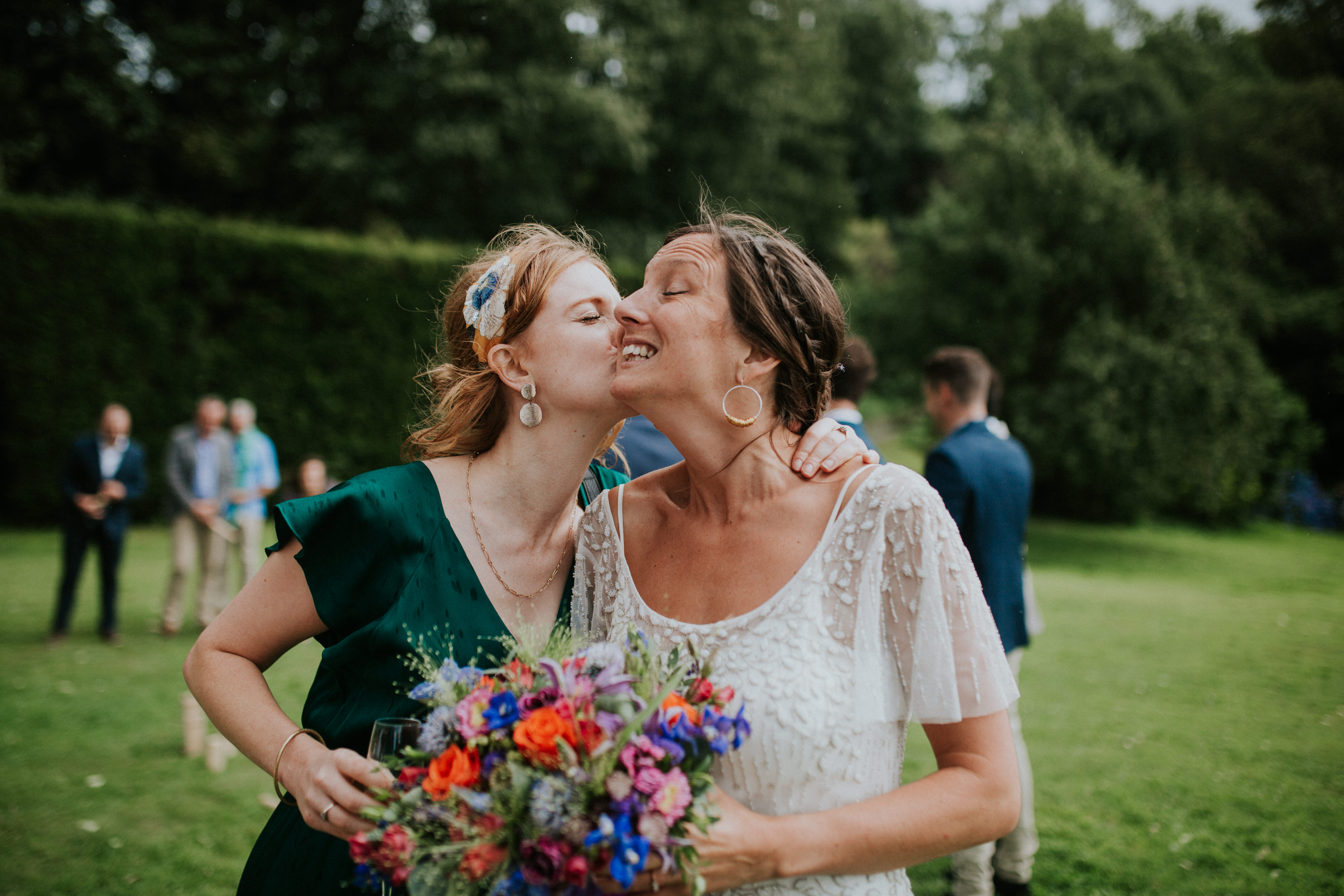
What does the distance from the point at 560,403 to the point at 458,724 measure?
1.09 metres

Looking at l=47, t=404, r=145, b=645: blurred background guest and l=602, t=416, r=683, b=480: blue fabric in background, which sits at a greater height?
l=602, t=416, r=683, b=480: blue fabric in background

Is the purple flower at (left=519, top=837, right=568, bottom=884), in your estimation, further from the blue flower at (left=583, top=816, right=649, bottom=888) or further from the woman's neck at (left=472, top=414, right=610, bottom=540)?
the woman's neck at (left=472, top=414, right=610, bottom=540)

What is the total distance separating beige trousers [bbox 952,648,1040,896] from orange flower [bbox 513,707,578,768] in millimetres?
3822

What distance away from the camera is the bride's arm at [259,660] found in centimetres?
210

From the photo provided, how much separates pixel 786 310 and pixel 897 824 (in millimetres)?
1195

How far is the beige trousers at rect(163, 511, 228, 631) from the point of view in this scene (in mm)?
9438

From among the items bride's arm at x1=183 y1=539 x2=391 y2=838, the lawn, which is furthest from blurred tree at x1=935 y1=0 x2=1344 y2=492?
bride's arm at x1=183 y1=539 x2=391 y2=838

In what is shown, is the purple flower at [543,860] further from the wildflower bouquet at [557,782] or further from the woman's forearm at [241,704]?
the woman's forearm at [241,704]

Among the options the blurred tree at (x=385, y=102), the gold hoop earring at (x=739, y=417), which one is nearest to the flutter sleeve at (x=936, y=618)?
the gold hoop earring at (x=739, y=417)

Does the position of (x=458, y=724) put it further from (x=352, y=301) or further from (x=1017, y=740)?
(x=352, y=301)

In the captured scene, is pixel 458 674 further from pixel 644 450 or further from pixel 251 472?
pixel 251 472

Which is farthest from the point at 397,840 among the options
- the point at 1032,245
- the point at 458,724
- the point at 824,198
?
the point at 824,198

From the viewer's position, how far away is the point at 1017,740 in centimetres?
490

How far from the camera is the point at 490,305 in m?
2.59
